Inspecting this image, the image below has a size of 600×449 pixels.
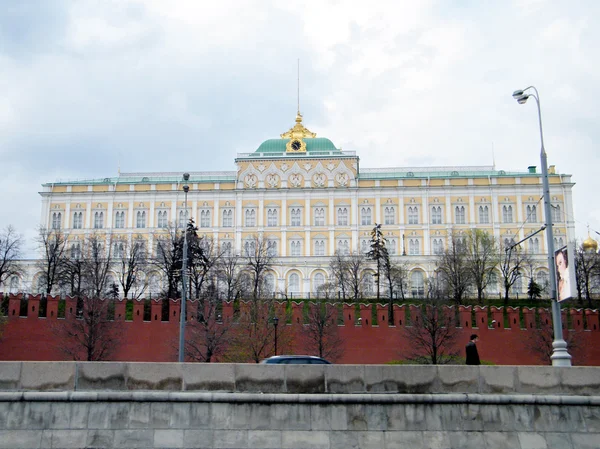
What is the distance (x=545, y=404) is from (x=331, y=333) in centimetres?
2820

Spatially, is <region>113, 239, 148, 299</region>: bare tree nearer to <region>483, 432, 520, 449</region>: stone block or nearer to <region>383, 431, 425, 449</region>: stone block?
<region>383, 431, 425, 449</region>: stone block

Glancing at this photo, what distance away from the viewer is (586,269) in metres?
65.9

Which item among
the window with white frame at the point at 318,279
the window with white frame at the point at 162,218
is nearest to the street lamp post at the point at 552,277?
the window with white frame at the point at 318,279

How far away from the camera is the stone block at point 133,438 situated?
719 inches

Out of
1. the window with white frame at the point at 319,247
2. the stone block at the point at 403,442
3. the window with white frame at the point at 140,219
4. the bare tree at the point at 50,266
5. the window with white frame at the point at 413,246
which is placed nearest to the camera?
the stone block at the point at 403,442

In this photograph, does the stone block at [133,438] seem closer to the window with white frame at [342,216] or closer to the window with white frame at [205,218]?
the window with white frame at [342,216]

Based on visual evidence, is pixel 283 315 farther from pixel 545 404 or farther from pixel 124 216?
pixel 124 216

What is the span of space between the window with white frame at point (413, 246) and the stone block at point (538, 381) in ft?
232

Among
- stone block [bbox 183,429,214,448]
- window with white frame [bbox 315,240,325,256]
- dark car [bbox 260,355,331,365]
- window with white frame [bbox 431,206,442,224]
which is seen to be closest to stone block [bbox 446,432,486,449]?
stone block [bbox 183,429,214,448]

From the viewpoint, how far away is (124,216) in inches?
3679

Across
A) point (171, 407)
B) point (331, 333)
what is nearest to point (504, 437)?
point (171, 407)

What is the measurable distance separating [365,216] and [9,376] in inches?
2921

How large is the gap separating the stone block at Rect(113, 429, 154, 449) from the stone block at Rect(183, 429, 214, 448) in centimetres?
79

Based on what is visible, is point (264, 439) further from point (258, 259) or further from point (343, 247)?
point (343, 247)
